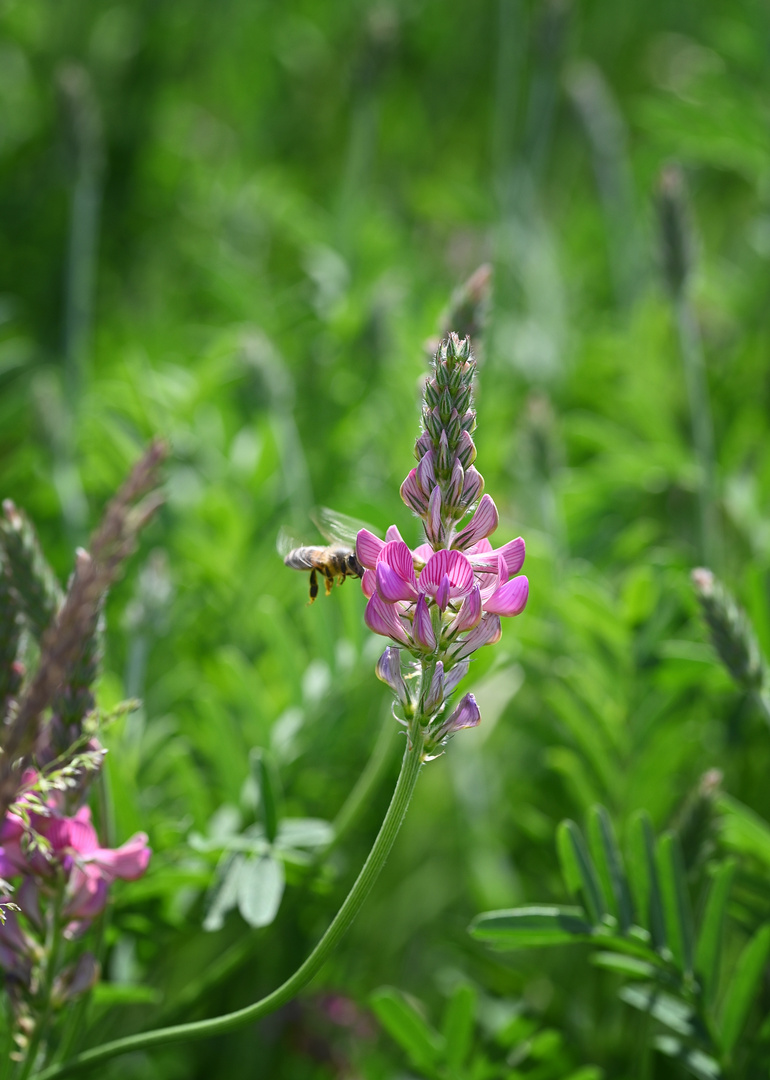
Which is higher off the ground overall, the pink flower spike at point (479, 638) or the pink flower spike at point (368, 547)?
the pink flower spike at point (368, 547)

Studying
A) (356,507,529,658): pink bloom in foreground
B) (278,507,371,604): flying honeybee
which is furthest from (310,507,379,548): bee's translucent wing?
(356,507,529,658): pink bloom in foreground

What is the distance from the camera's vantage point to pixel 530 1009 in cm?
121

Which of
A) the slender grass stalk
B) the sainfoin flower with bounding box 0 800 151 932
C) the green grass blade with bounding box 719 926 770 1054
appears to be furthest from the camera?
the slender grass stalk

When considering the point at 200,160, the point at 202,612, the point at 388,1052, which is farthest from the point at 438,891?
the point at 200,160

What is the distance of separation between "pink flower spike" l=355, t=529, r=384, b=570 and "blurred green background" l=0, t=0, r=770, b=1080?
1.06 ft

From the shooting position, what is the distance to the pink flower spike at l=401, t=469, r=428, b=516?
645mm

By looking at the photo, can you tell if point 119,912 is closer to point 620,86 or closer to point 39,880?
point 39,880

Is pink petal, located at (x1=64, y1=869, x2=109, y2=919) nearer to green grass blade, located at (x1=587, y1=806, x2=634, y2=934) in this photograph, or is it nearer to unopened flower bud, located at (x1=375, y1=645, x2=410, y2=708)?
unopened flower bud, located at (x1=375, y1=645, x2=410, y2=708)

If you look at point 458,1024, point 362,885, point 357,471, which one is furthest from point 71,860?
point 357,471

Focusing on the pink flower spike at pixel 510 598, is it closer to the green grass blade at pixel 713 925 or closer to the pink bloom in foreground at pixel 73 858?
the pink bloom in foreground at pixel 73 858

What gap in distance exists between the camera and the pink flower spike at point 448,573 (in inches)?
24.9

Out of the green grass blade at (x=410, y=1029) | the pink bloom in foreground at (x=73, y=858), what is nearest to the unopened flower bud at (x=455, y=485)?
the pink bloom in foreground at (x=73, y=858)

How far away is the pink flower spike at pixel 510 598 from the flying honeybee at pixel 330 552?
0.15m

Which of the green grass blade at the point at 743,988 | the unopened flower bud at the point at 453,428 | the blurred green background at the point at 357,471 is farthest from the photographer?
the blurred green background at the point at 357,471
